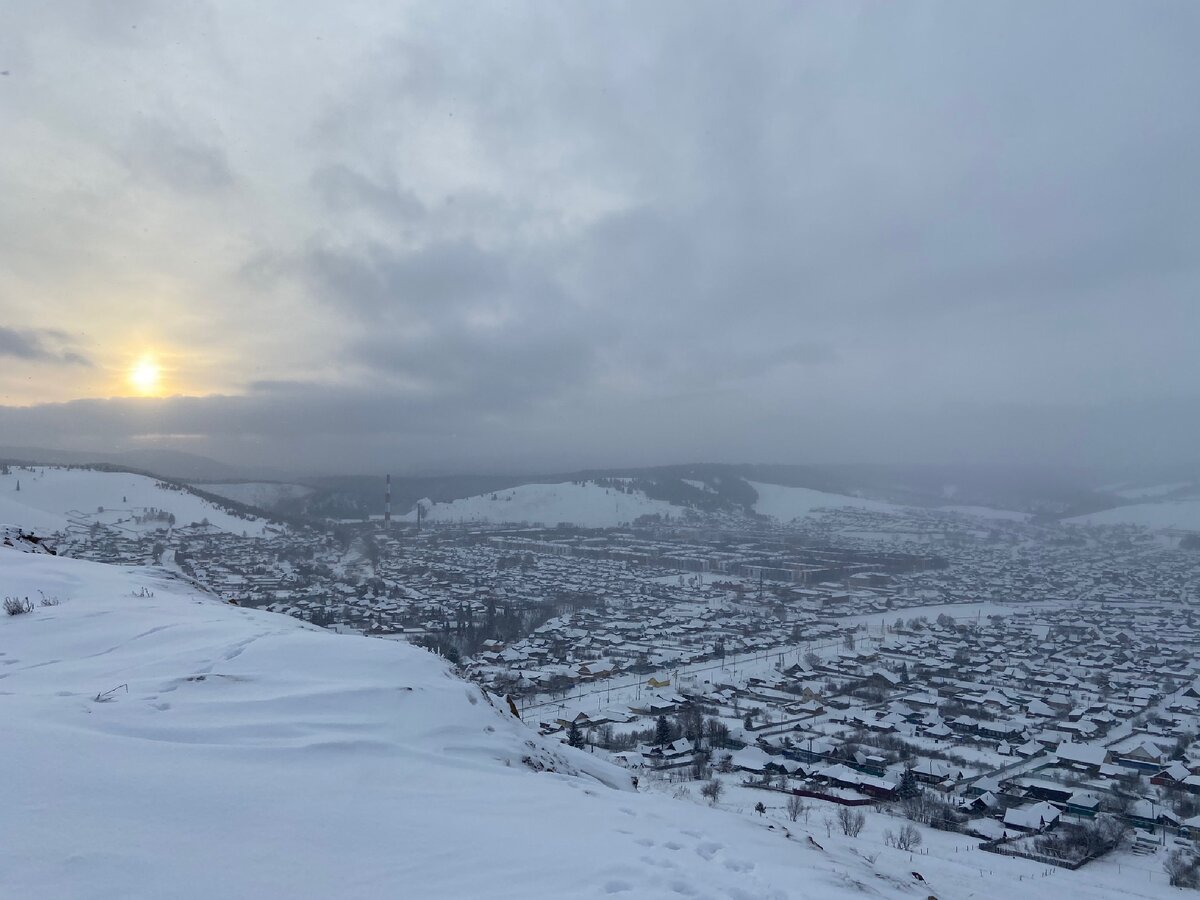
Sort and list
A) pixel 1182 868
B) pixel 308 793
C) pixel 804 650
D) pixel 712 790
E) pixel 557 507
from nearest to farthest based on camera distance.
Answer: pixel 308 793
pixel 1182 868
pixel 712 790
pixel 804 650
pixel 557 507

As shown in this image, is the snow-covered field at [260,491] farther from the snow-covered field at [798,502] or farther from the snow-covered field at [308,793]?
the snow-covered field at [798,502]

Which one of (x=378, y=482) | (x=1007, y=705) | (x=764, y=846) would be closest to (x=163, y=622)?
(x=764, y=846)

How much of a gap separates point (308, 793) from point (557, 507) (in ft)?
274

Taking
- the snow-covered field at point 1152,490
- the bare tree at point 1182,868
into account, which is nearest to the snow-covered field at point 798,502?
the snow-covered field at point 1152,490

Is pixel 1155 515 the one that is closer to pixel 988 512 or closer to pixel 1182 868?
pixel 988 512

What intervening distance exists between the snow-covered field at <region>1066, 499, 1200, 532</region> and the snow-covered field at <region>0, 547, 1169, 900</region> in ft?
294

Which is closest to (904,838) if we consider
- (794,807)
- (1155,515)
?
(794,807)

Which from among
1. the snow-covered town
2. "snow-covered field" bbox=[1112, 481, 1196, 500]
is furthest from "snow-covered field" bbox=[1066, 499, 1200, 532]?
the snow-covered town

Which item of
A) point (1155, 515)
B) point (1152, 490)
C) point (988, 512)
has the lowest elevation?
point (988, 512)

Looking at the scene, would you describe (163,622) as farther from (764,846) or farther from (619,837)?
(764,846)

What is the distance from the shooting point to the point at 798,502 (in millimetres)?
100250

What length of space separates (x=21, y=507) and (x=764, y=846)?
45.7m

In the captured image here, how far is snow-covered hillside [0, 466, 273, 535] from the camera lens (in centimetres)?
4094

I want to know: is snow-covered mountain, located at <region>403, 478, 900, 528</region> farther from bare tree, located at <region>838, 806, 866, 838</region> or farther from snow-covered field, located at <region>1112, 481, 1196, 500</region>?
bare tree, located at <region>838, 806, 866, 838</region>
